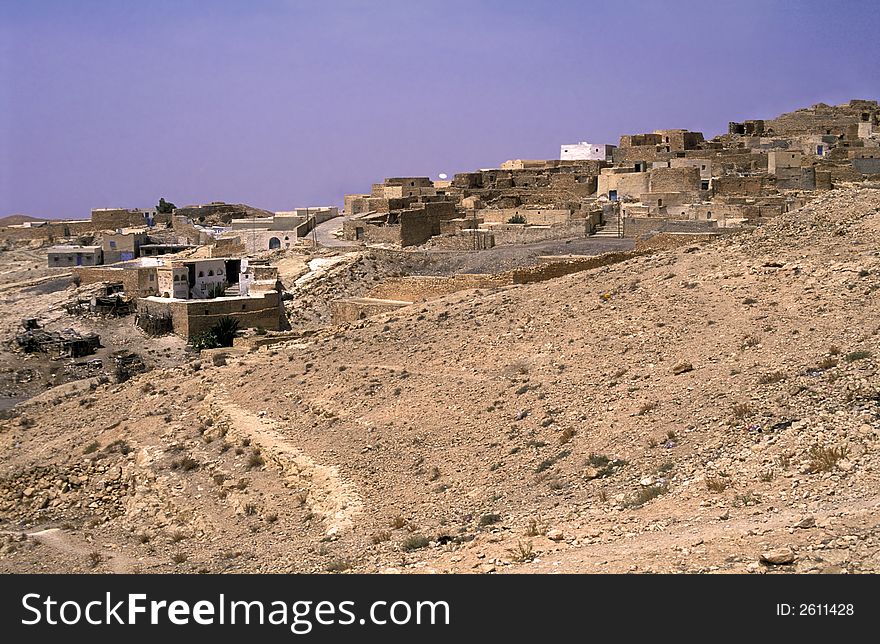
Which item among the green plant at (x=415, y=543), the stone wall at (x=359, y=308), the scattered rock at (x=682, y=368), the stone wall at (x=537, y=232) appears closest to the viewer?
the green plant at (x=415, y=543)

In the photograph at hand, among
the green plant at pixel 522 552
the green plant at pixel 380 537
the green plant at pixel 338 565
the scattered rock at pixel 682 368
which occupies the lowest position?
the green plant at pixel 338 565

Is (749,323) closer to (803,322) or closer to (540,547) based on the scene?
(803,322)

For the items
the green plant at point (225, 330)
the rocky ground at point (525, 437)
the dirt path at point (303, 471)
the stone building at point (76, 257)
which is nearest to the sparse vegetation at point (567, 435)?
the rocky ground at point (525, 437)

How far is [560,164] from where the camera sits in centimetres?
4128

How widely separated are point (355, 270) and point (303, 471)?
52.8ft

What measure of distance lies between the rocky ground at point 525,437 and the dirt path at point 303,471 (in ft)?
0.11

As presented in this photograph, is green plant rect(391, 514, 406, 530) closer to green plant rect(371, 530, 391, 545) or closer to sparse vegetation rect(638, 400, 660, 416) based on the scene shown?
green plant rect(371, 530, 391, 545)

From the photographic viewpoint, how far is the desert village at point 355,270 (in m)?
12.8

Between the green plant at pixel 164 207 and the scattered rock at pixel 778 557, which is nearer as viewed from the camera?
the scattered rock at pixel 778 557

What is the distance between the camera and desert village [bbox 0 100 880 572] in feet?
42.1

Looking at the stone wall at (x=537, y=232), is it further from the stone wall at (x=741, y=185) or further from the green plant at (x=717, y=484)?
the green plant at (x=717, y=484)

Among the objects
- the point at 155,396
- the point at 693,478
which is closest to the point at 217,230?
the point at 155,396

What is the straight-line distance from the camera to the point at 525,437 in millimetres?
11000
